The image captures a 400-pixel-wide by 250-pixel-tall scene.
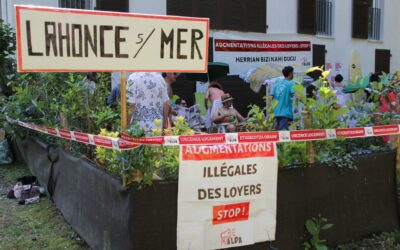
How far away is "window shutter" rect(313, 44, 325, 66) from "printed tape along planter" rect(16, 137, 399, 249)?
1095 cm

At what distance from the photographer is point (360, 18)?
17047 millimetres

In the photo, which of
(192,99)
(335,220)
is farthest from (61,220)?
(192,99)

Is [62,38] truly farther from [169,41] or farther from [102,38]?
[169,41]

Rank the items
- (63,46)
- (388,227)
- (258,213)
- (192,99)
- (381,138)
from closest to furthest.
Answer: (63,46), (258,213), (388,227), (381,138), (192,99)

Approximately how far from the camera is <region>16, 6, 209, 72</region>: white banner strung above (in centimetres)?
342

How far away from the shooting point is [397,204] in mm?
5113

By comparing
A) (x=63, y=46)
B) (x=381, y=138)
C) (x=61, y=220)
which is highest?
(x=63, y=46)

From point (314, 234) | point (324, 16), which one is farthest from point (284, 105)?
point (324, 16)

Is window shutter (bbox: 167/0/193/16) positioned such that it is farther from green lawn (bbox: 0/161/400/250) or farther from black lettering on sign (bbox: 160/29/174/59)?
black lettering on sign (bbox: 160/29/174/59)

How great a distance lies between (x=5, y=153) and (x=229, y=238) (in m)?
6.16

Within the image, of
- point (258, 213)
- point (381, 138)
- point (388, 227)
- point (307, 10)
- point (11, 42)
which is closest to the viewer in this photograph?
point (258, 213)

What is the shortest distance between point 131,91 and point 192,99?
7380 mm

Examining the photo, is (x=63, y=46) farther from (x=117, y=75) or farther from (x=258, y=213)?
(x=117, y=75)

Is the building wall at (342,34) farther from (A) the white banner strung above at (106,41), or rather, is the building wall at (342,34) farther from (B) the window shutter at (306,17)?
(A) the white banner strung above at (106,41)
